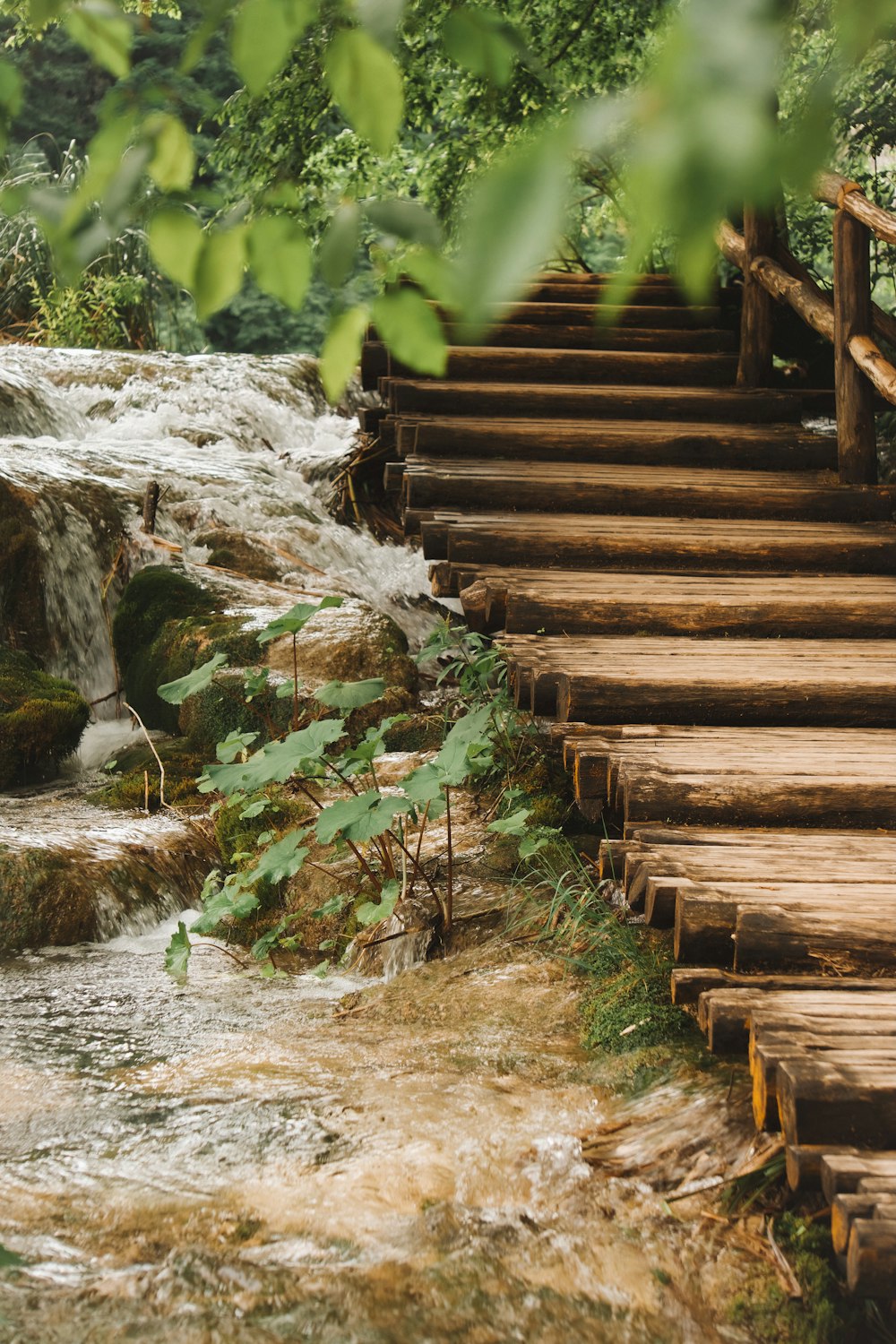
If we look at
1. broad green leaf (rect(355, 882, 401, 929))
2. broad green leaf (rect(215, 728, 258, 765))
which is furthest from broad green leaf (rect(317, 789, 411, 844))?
broad green leaf (rect(215, 728, 258, 765))

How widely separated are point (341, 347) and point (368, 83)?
22 cm

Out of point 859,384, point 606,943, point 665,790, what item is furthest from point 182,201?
point 859,384

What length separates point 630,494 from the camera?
528 cm

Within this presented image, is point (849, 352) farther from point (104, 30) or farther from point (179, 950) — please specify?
point (104, 30)

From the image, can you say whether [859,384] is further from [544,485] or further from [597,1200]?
[597,1200]

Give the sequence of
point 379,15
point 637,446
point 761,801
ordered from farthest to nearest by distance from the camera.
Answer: point 637,446 < point 761,801 < point 379,15

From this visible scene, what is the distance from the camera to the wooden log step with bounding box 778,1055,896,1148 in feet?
5.83

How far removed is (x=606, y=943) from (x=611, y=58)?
758cm

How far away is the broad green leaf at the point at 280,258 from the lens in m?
1.05

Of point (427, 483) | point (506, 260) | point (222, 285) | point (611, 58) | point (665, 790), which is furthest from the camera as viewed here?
point (611, 58)

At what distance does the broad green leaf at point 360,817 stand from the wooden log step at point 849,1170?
5.60 feet

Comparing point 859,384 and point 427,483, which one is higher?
point 859,384

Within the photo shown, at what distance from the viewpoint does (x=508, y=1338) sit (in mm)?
1765

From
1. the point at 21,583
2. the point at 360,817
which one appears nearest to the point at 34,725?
the point at 21,583
